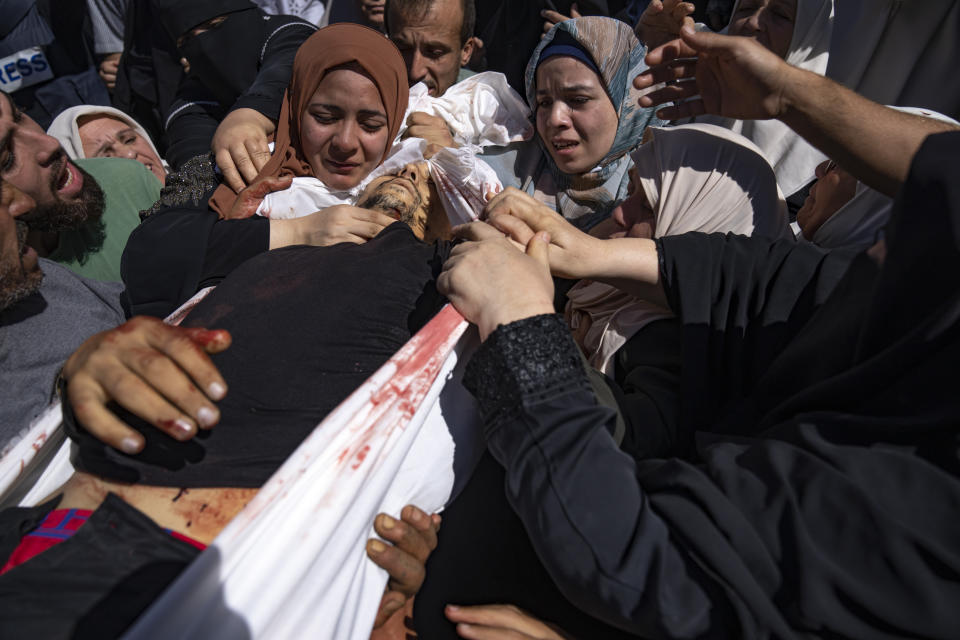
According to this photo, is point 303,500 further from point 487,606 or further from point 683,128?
point 683,128

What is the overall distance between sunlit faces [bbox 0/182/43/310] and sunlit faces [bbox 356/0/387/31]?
2.61 meters

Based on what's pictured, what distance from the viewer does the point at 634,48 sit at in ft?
8.88

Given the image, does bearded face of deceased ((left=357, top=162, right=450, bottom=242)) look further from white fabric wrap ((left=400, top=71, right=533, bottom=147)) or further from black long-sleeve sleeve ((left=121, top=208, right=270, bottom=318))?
white fabric wrap ((left=400, top=71, right=533, bottom=147))

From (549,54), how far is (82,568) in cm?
277

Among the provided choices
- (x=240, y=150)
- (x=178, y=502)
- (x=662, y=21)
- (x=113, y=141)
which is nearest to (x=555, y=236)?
(x=178, y=502)

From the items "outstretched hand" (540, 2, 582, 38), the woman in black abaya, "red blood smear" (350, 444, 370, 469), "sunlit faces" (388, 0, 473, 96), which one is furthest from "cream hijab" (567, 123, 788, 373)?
"outstretched hand" (540, 2, 582, 38)

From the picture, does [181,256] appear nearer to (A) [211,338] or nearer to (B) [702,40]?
(A) [211,338]

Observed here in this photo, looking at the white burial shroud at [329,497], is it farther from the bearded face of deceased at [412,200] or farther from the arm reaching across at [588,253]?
the bearded face of deceased at [412,200]

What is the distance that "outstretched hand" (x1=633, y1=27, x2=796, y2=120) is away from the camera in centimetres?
160

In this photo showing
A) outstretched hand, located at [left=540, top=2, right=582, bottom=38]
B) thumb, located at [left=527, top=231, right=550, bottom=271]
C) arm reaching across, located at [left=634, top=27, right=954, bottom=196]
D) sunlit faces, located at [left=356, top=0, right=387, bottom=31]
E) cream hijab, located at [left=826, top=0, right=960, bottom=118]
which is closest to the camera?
thumb, located at [left=527, top=231, right=550, bottom=271]

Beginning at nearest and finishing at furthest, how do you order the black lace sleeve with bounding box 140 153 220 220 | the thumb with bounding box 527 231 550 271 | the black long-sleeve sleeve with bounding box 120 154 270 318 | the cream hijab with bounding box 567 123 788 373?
the thumb with bounding box 527 231 550 271 < the cream hijab with bounding box 567 123 788 373 < the black long-sleeve sleeve with bounding box 120 154 270 318 < the black lace sleeve with bounding box 140 153 220 220

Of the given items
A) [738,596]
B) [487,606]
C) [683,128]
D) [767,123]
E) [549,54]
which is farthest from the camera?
[549,54]

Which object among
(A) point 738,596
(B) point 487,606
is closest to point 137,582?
(B) point 487,606

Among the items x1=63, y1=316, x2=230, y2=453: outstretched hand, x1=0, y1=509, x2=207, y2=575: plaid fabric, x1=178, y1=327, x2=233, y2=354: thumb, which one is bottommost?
x1=0, y1=509, x2=207, y2=575: plaid fabric
